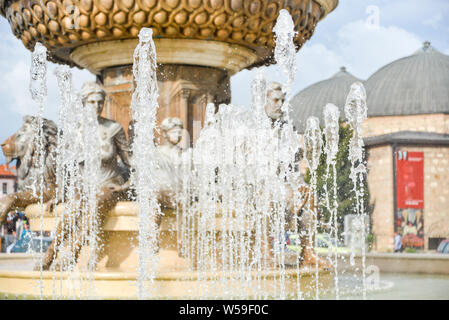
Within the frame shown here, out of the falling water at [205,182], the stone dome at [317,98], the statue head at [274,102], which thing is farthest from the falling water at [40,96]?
the stone dome at [317,98]

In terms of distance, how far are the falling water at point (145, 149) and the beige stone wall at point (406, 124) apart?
34.1m

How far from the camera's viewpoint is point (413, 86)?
134 ft

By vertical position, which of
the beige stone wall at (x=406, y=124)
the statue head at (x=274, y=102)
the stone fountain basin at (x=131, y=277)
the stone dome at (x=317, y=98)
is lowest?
the stone fountain basin at (x=131, y=277)

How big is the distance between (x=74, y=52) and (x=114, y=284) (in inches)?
109

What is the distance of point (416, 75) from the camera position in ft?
136

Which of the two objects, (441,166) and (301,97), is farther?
(301,97)

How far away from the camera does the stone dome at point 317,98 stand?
4478cm

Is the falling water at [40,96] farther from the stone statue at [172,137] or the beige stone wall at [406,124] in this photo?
the beige stone wall at [406,124]

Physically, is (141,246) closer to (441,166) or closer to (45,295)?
(45,295)

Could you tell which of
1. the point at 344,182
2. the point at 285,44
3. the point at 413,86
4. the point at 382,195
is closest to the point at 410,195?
the point at 382,195

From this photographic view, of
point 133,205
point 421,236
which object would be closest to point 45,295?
point 133,205

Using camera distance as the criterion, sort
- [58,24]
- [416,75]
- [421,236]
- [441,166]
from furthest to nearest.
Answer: [416,75] < [441,166] < [421,236] < [58,24]
